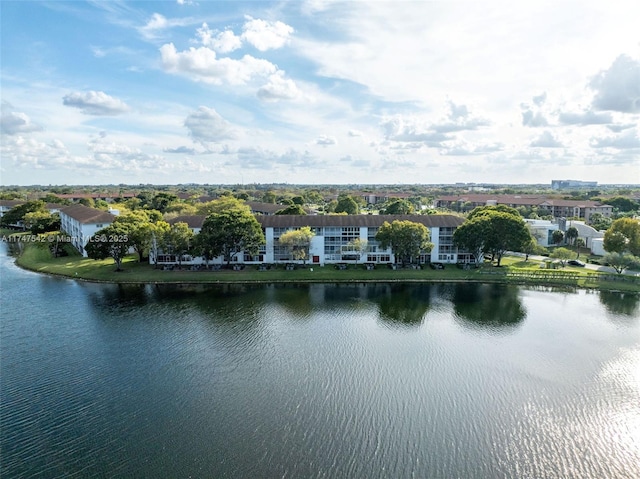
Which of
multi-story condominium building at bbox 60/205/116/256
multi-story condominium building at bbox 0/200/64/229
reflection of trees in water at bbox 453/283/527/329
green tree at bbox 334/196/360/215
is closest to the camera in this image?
reflection of trees in water at bbox 453/283/527/329

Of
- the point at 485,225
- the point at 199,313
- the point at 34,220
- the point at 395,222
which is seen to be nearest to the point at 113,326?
the point at 199,313

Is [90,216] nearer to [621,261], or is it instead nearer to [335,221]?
Result: [335,221]

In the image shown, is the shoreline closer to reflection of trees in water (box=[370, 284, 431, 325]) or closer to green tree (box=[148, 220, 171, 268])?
reflection of trees in water (box=[370, 284, 431, 325])

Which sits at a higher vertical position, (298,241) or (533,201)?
(533,201)

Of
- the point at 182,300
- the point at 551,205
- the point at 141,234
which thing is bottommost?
the point at 182,300

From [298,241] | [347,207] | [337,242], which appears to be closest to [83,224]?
[298,241]

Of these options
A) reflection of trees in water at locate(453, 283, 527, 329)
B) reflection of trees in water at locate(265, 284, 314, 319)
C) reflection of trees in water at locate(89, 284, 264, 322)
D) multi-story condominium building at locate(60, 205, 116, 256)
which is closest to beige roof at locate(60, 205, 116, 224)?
multi-story condominium building at locate(60, 205, 116, 256)
